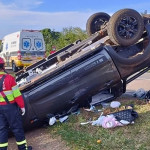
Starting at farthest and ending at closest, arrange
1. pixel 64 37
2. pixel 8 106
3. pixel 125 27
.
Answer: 1. pixel 64 37
2. pixel 125 27
3. pixel 8 106

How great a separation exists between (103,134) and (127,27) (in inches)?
89.0

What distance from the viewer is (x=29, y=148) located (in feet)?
15.3

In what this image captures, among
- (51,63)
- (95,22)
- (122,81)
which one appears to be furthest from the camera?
(95,22)

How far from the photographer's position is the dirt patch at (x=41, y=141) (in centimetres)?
468

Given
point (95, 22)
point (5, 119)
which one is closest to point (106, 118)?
point (5, 119)

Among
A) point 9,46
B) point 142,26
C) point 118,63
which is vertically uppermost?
point 142,26

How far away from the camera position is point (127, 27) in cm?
591

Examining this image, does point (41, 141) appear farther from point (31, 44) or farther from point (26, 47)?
point (31, 44)

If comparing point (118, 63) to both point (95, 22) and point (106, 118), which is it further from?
point (95, 22)

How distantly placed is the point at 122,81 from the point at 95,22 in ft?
6.43

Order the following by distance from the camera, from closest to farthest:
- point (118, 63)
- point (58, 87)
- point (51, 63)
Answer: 1. point (58, 87)
2. point (118, 63)
3. point (51, 63)

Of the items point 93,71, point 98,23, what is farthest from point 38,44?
point 93,71

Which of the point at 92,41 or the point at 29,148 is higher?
the point at 92,41

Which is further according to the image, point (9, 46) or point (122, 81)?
point (9, 46)
